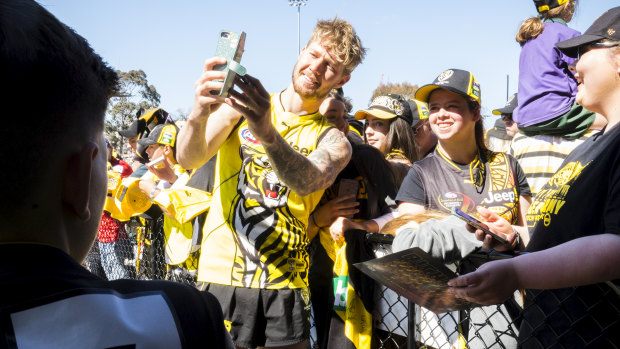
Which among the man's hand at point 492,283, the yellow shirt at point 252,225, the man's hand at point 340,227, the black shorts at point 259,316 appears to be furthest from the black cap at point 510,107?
the man's hand at point 492,283

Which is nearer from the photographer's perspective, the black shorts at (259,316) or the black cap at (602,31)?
the black cap at (602,31)

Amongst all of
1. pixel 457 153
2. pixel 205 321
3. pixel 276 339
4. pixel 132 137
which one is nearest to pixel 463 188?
pixel 457 153

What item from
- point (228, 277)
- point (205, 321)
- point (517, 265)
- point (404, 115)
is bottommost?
point (228, 277)

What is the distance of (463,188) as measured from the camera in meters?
2.93

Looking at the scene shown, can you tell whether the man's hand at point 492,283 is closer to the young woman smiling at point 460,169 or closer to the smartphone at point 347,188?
the young woman smiling at point 460,169

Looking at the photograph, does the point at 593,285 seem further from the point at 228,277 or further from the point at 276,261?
the point at 228,277

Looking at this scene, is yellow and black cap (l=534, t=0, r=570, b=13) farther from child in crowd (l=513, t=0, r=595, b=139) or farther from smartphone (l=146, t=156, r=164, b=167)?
smartphone (l=146, t=156, r=164, b=167)

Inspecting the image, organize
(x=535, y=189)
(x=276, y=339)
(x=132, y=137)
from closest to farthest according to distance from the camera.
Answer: (x=276, y=339) → (x=535, y=189) → (x=132, y=137)

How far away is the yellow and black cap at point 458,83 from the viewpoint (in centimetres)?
306

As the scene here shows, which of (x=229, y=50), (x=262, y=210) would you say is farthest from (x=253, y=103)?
(x=262, y=210)

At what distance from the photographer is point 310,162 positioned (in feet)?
7.75

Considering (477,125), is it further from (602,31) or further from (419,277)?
(419,277)

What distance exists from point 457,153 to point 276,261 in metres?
1.45

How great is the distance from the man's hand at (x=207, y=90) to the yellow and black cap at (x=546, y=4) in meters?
2.92
